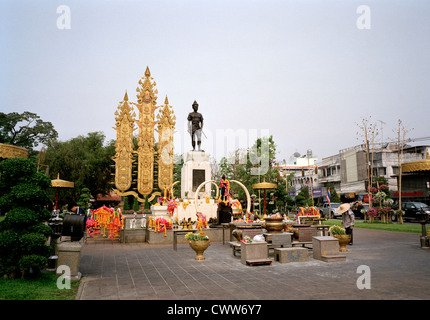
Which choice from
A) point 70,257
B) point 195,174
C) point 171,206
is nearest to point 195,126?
point 195,174

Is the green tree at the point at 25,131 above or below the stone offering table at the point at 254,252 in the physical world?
above

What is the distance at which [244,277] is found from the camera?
7.56 m

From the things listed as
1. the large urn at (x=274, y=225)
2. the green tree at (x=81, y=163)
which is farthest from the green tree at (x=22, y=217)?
the green tree at (x=81, y=163)

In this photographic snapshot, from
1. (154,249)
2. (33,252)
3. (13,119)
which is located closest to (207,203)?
(154,249)

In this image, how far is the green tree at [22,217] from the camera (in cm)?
694

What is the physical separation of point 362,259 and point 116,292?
25.6ft

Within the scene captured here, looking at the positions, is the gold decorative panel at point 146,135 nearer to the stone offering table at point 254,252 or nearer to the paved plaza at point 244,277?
the paved plaza at point 244,277

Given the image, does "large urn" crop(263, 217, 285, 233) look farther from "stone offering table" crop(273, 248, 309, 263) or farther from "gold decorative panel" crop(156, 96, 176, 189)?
"gold decorative panel" crop(156, 96, 176, 189)

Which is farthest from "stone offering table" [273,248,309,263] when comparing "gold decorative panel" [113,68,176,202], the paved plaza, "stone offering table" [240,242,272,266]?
"gold decorative panel" [113,68,176,202]

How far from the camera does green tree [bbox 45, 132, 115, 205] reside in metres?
37.7

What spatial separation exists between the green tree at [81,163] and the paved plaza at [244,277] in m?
29.4

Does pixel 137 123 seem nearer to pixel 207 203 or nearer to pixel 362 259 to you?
pixel 207 203

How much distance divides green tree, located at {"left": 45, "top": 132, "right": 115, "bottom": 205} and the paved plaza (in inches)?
1156

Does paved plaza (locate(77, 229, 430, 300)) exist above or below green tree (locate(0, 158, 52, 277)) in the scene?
below
